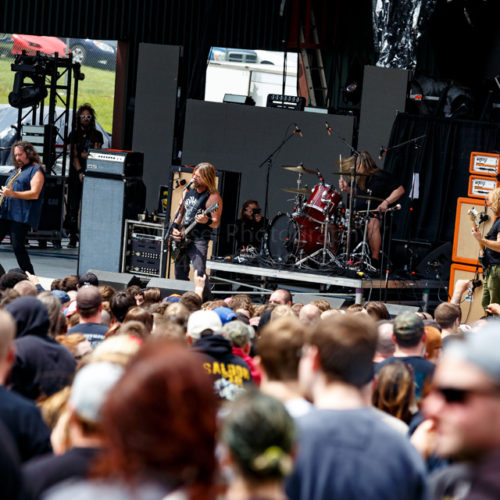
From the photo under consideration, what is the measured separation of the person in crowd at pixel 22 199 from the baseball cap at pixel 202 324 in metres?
6.12

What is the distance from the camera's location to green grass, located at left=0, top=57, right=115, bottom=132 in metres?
18.9

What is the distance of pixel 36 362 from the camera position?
143 inches

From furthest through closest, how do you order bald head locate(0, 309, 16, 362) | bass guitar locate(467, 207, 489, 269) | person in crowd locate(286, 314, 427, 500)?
bass guitar locate(467, 207, 489, 269)
bald head locate(0, 309, 16, 362)
person in crowd locate(286, 314, 427, 500)

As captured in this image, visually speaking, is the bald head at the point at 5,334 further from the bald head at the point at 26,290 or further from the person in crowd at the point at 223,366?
the bald head at the point at 26,290

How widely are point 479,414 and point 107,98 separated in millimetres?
18644

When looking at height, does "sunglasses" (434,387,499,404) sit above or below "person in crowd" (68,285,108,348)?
above

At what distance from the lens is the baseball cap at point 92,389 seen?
232 cm

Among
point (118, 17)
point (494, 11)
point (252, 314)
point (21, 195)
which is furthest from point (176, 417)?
point (118, 17)

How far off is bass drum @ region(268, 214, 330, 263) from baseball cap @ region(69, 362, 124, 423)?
29.1 ft

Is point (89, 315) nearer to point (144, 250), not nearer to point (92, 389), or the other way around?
point (92, 389)

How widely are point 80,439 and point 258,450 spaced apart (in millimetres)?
625

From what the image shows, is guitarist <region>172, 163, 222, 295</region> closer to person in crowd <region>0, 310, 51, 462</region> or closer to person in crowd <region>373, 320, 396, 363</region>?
person in crowd <region>373, 320, 396, 363</region>

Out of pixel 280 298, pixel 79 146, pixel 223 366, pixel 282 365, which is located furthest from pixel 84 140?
pixel 282 365

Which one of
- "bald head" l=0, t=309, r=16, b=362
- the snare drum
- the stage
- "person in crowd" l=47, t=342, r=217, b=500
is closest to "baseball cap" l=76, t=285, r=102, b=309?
"bald head" l=0, t=309, r=16, b=362
